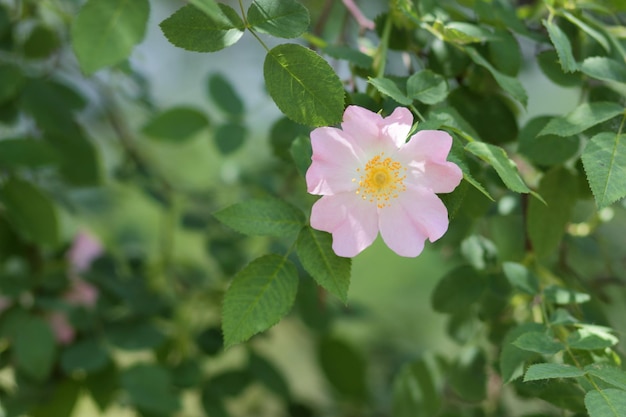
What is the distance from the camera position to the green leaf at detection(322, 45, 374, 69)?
0.63m

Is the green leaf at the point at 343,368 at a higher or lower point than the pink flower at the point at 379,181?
lower

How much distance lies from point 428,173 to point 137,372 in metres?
0.54

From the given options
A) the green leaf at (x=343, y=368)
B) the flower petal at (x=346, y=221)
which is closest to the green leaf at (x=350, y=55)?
the flower petal at (x=346, y=221)

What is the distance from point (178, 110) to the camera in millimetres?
1052

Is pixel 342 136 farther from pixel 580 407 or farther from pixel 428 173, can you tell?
pixel 580 407

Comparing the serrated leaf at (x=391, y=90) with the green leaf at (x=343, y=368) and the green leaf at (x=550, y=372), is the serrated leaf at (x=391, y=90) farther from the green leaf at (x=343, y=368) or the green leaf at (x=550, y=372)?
the green leaf at (x=343, y=368)

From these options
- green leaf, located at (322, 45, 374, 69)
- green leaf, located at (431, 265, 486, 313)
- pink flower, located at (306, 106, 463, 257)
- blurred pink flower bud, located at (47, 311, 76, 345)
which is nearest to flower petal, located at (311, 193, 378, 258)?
pink flower, located at (306, 106, 463, 257)

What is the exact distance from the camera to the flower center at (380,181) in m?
0.57

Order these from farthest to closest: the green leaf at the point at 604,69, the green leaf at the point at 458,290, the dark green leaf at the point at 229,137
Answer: the dark green leaf at the point at 229,137, the green leaf at the point at 458,290, the green leaf at the point at 604,69

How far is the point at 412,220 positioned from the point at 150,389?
19.6 inches

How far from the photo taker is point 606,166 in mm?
555

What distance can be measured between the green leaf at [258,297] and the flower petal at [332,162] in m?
0.08

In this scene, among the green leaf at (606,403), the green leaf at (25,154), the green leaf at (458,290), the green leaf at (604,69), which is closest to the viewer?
the green leaf at (606,403)

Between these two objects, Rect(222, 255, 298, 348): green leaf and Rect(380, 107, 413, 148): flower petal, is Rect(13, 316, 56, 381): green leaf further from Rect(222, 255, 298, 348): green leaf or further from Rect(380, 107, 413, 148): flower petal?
Rect(380, 107, 413, 148): flower petal
